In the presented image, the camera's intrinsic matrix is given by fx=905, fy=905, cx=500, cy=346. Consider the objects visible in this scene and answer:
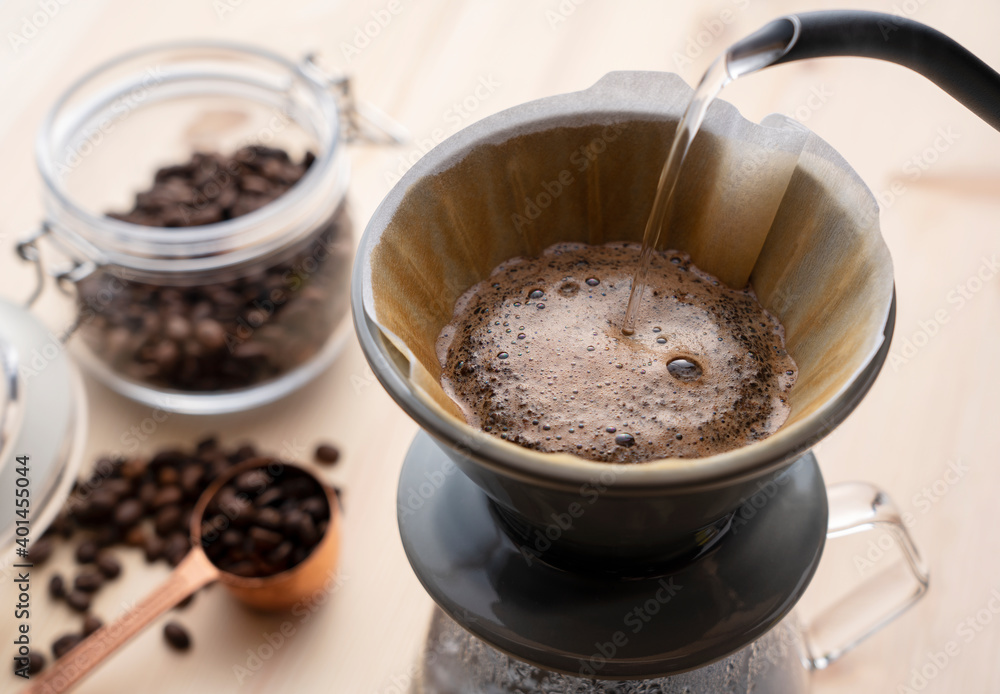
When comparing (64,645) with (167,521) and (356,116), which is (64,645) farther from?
(356,116)

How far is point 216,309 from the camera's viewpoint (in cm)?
105

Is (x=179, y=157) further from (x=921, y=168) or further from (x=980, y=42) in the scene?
(x=980, y=42)

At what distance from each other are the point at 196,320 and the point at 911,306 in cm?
87

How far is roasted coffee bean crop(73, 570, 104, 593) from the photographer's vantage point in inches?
38.2

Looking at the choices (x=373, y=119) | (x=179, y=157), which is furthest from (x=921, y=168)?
(x=179, y=157)

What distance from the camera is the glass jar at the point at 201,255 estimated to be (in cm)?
Result: 103

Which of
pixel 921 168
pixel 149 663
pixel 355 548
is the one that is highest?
pixel 921 168

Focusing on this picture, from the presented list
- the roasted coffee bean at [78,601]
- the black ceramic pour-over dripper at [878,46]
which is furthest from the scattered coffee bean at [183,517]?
the black ceramic pour-over dripper at [878,46]

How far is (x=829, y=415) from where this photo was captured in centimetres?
41

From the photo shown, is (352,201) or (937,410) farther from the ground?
(937,410)

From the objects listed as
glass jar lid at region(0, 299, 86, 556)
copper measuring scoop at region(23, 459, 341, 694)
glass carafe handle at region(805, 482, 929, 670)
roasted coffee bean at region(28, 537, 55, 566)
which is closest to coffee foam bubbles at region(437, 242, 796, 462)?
glass carafe handle at region(805, 482, 929, 670)

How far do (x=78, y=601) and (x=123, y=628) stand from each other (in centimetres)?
10

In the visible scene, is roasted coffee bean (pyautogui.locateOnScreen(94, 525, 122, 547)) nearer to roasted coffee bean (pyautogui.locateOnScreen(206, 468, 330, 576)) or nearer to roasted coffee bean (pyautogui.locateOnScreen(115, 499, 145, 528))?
roasted coffee bean (pyautogui.locateOnScreen(115, 499, 145, 528))

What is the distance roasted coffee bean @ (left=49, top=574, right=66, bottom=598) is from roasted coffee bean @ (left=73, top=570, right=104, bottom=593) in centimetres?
1
